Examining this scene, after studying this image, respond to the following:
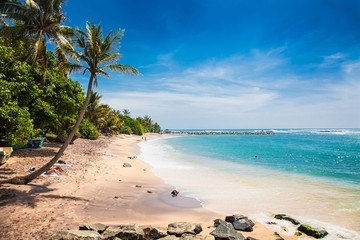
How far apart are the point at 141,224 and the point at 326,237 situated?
589cm

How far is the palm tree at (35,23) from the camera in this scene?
35.9 ft

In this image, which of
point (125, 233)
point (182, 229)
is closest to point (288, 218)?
point (182, 229)

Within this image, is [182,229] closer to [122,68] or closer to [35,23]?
[122,68]

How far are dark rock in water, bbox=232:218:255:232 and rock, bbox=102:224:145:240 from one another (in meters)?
3.17

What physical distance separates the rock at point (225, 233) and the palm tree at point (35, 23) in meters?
11.8

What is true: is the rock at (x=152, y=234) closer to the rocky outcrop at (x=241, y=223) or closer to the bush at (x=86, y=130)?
the rocky outcrop at (x=241, y=223)

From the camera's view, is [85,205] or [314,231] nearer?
[314,231]

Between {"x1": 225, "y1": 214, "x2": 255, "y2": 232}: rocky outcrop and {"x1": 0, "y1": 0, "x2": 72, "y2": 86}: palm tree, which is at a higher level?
{"x1": 0, "y1": 0, "x2": 72, "y2": 86}: palm tree

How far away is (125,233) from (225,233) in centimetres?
285

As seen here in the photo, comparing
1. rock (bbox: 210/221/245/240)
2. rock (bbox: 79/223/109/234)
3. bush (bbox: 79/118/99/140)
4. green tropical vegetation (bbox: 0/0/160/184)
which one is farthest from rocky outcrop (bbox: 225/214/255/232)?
bush (bbox: 79/118/99/140)

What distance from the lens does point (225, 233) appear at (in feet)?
18.7

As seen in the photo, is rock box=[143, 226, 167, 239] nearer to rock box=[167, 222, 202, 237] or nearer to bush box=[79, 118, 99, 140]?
rock box=[167, 222, 202, 237]

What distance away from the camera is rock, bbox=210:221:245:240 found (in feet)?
→ 18.0

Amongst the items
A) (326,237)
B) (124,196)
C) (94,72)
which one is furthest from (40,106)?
(326,237)
